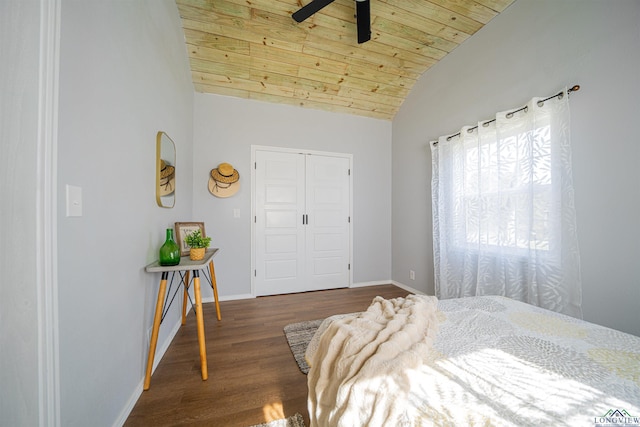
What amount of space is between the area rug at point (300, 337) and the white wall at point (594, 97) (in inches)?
79.1

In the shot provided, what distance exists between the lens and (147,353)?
4.83 feet

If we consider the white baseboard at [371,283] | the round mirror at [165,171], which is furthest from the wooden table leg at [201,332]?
the white baseboard at [371,283]

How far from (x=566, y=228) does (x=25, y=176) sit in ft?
9.16

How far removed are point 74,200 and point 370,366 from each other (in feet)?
3.98

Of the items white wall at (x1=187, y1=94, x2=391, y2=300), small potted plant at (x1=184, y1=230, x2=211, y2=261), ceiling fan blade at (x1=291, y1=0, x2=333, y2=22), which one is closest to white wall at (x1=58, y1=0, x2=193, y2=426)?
small potted plant at (x1=184, y1=230, x2=211, y2=261)

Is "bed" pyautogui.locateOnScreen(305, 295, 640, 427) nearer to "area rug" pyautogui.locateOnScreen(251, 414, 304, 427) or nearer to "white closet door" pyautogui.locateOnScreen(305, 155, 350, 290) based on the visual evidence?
"area rug" pyautogui.locateOnScreen(251, 414, 304, 427)

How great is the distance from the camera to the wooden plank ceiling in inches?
82.1

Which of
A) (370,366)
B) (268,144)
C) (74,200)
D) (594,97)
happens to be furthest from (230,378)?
(594,97)

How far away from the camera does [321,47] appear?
247 cm

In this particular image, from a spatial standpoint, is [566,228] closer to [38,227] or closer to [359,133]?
[359,133]

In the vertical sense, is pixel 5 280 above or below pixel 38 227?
below

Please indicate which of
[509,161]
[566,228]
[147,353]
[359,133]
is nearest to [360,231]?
[359,133]

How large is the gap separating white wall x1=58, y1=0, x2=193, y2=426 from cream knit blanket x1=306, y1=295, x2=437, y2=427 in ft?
3.00

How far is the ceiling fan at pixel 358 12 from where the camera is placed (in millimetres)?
1667
